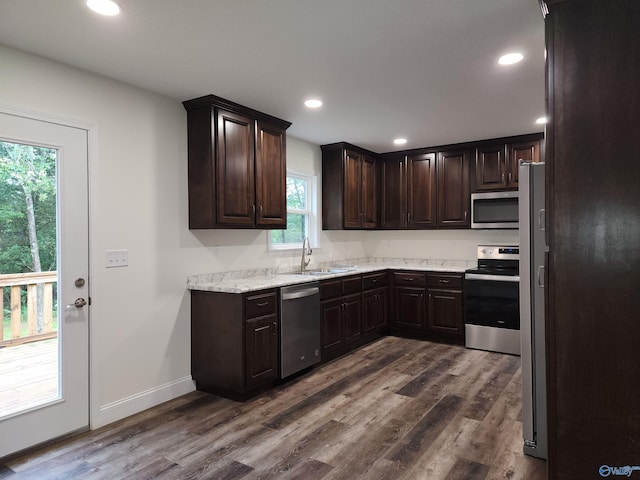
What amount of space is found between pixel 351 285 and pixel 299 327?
1023 mm

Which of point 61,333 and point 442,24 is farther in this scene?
point 61,333

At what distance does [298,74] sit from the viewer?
2.89 meters

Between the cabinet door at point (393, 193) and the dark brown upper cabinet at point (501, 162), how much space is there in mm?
972

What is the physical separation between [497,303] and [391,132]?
2223mm

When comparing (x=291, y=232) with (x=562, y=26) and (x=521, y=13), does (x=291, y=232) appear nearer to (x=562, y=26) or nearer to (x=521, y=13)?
(x=521, y=13)

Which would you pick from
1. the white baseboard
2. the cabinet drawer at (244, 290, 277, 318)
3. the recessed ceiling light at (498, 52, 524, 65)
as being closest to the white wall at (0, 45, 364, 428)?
the white baseboard

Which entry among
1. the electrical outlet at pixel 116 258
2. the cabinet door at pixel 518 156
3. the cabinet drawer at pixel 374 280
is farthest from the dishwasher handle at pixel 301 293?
the cabinet door at pixel 518 156

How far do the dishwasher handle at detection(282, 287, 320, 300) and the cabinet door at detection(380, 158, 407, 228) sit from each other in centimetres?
204

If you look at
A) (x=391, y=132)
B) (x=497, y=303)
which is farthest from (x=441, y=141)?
(x=497, y=303)

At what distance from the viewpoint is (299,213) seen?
500cm

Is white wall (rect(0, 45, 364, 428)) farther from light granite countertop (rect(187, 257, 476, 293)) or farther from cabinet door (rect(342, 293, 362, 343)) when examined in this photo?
cabinet door (rect(342, 293, 362, 343))

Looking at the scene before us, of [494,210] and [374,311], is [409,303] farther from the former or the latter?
[494,210]

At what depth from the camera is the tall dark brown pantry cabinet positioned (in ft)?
5.00

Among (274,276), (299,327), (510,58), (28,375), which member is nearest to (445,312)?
(299,327)
